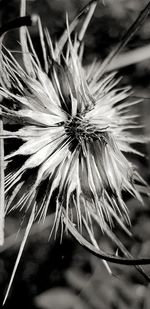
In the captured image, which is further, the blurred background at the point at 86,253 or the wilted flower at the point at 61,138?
the blurred background at the point at 86,253

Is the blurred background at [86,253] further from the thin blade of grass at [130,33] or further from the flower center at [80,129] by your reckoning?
the flower center at [80,129]

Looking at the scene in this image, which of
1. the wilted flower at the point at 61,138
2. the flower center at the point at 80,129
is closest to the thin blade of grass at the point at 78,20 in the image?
the wilted flower at the point at 61,138

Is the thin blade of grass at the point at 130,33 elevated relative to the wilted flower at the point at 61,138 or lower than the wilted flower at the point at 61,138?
elevated

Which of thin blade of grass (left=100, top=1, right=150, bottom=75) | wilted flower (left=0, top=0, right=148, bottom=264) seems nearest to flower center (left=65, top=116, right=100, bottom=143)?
wilted flower (left=0, top=0, right=148, bottom=264)

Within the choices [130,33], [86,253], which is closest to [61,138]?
[130,33]

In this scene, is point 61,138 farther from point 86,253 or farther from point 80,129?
point 86,253

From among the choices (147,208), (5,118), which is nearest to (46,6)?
(147,208)

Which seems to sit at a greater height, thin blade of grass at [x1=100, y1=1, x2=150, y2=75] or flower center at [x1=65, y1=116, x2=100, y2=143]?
thin blade of grass at [x1=100, y1=1, x2=150, y2=75]

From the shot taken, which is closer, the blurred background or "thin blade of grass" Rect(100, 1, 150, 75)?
"thin blade of grass" Rect(100, 1, 150, 75)

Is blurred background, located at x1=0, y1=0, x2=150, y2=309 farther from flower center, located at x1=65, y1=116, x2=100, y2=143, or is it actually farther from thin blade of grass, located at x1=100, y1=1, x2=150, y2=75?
flower center, located at x1=65, y1=116, x2=100, y2=143
